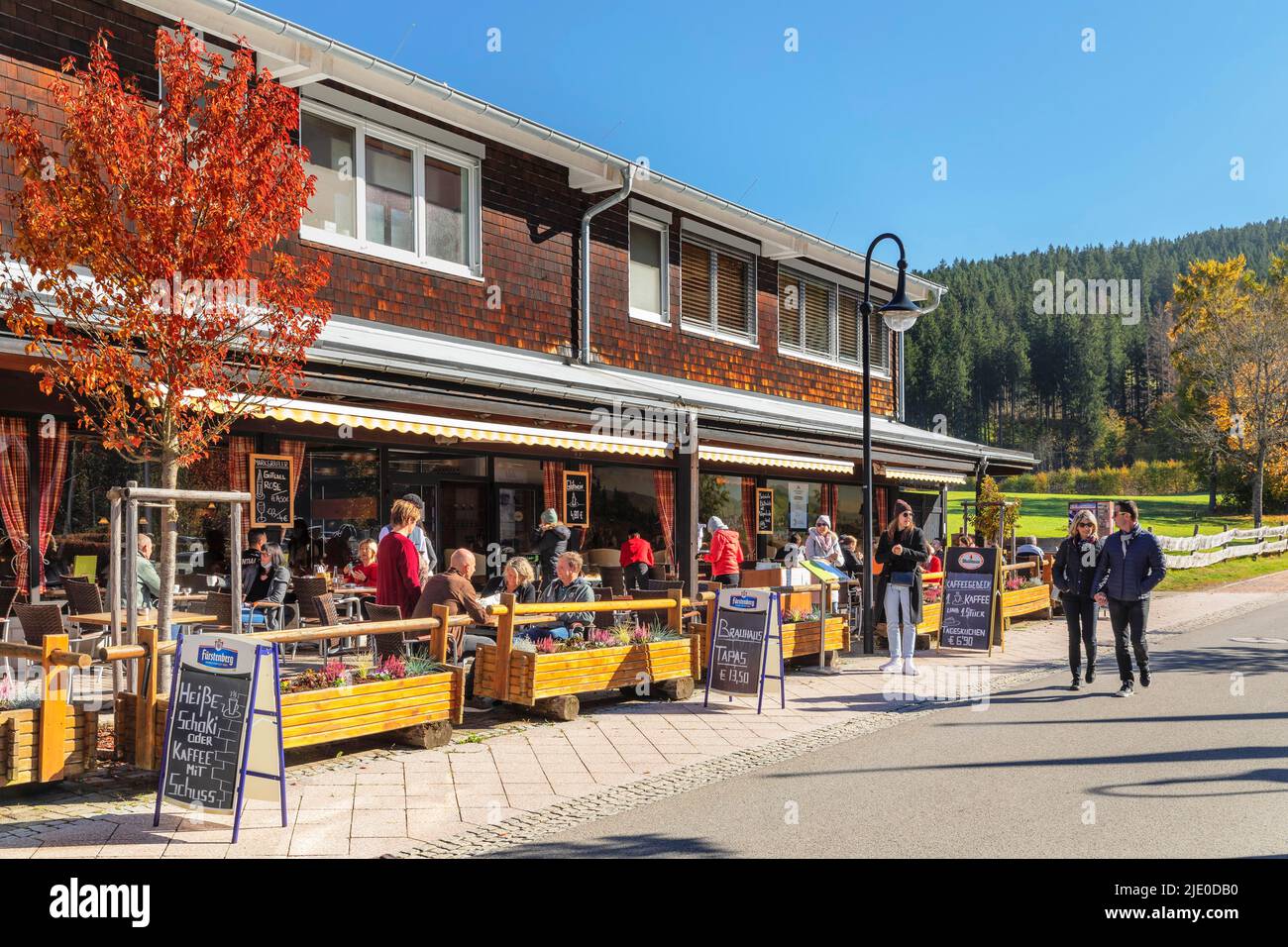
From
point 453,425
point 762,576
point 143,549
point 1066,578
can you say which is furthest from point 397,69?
point 1066,578

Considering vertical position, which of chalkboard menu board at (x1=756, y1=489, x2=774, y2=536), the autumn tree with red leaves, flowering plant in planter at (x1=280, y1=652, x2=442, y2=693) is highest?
the autumn tree with red leaves

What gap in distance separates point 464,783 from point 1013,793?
330 centimetres

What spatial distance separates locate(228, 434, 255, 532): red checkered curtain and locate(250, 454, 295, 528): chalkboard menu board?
66 millimetres

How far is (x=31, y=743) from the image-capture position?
623 centimetres

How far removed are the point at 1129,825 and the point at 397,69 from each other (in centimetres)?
1060

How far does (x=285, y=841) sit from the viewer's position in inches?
223

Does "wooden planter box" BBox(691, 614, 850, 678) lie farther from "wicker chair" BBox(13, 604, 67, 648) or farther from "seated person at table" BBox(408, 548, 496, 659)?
"wicker chair" BBox(13, 604, 67, 648)

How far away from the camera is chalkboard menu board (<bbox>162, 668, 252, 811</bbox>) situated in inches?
227

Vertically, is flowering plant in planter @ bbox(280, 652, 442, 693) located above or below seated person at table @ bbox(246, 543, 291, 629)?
below

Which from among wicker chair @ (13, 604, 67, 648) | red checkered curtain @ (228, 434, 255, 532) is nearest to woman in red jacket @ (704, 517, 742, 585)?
red checkered curtain @ (228, 434, 255, 532)

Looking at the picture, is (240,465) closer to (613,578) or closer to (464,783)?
(613,578)

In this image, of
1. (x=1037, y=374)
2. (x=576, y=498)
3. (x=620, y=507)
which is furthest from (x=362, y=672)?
(x=1037, y=374)

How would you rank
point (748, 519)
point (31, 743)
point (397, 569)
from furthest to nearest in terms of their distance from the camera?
point (748, 519)
point (397, 569)
point (31, 743)

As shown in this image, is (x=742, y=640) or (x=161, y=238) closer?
(x=161, y=238)
